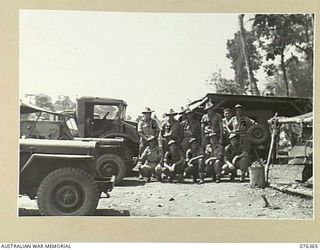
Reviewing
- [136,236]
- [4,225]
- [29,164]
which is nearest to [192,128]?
[136,236]

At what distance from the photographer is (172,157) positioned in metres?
1.39

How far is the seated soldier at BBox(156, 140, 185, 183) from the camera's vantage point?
4.53 ft

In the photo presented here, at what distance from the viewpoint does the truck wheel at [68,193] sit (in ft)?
4.35

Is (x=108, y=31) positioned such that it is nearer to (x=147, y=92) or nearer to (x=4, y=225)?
(x=147, y=92)

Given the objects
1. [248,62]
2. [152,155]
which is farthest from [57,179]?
[248,62]

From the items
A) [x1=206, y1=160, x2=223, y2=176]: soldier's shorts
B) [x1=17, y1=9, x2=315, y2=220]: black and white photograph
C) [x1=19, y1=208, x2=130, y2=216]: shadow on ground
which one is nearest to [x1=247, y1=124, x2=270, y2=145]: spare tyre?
[x1=17, y1=9, x2=315, y2=220]: black and white photograph

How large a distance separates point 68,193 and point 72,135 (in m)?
0.15

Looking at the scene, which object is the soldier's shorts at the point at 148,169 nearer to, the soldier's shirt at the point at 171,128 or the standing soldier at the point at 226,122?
the soldier's shirt at the point at 171,128

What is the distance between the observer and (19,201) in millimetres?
1327

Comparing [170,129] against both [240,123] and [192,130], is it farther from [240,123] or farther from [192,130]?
[240,123]

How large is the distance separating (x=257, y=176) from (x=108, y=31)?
53cm

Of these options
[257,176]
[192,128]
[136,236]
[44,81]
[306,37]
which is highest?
[306,37]

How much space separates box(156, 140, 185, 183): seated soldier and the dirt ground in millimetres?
29
